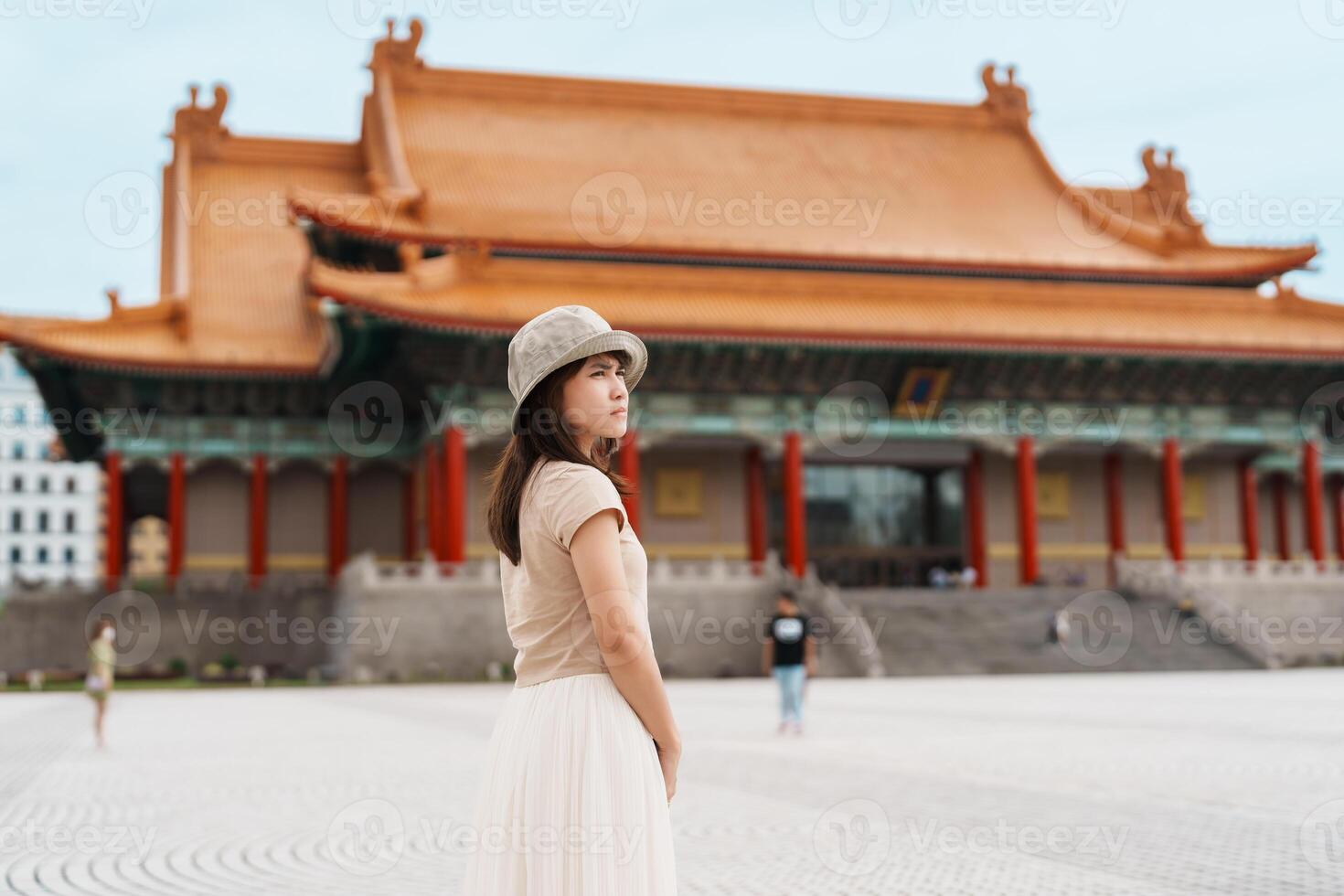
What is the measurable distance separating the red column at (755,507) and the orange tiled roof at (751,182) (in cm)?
494

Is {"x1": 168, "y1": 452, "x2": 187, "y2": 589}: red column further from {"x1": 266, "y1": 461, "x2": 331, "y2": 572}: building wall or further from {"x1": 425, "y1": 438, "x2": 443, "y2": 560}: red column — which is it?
{"x1": 425, "y1": 438, "x2": 443, "y2": 560}: red column

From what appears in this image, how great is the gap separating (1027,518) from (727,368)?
7500mm

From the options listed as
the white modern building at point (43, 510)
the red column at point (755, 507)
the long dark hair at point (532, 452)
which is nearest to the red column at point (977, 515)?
the red column at point (755, 507)

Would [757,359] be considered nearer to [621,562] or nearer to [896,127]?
[896,127]

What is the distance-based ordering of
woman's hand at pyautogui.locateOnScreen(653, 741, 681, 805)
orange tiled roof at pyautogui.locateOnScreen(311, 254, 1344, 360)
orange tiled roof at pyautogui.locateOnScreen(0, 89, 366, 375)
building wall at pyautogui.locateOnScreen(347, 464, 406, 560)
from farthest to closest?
building wall at pyautogui.locateOnScreen(347, 464, 406, 560), orange tiled roof at pyautogui.locateOnScreen(0, 89, 366, 375), orange tiled roof at pyautogui.locateOnScreen(311, 254, 1344, 360), woman's hand at pyautogui.locateOnScreen(653, 741, 681, 805)

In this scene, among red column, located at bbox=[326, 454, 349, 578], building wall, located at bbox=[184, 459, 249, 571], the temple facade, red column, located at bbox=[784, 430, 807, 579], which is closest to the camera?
the temple facade

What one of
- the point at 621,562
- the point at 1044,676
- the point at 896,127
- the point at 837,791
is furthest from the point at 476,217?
the point at 621,562

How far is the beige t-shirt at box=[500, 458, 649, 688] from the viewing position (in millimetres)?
3594

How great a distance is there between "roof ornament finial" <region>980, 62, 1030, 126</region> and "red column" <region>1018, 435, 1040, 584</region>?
14.8m

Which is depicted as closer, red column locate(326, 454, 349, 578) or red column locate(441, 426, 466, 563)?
red column locate(441, 426, 466, 563)

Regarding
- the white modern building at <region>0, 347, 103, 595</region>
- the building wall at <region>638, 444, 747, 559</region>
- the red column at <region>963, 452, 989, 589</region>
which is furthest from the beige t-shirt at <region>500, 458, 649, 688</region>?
the white modern building at <region>0, 347, 103, 595</region>

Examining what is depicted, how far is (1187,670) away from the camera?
28703 millimetres

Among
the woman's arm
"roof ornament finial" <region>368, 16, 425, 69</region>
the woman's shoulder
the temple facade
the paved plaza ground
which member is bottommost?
the paved plaza ground

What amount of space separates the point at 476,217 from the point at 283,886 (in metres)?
30.4
